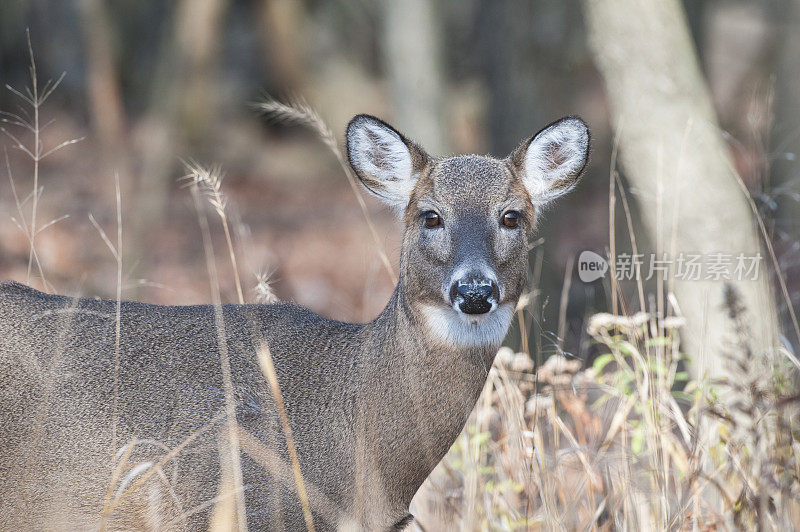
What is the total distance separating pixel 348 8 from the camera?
20141 mm

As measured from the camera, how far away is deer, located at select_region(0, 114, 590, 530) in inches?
149

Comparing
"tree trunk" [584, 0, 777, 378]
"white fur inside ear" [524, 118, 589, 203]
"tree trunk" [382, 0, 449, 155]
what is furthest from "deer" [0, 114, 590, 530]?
"tree trunk" [382, 0, 449, 155]

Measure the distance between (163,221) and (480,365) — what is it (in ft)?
38.0

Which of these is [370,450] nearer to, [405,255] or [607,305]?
[405,255]

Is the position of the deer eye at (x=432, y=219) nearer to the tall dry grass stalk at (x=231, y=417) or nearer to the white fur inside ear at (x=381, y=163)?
the white fur inside ear at (x=381, y=163)

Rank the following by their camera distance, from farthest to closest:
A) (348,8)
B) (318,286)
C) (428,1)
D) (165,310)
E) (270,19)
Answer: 1. (348,8)
2. (270,19)
3. (318,286)
4. (428,1)
5. (165,310)

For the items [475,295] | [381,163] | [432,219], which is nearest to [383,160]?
[381,163]

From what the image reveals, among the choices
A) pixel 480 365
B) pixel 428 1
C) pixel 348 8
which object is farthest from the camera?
pixel 348 8

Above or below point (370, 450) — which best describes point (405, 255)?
above

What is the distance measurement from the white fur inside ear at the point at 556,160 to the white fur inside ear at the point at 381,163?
1.63 feet

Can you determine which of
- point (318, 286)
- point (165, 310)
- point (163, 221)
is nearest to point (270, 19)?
point (163, 221)

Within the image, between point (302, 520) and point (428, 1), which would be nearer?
point (302, 520)

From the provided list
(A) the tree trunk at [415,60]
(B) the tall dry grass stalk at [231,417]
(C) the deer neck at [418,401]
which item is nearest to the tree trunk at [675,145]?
(C) the deer neck at [418,401]

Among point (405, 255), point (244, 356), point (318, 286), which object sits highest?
point (405, 255)
